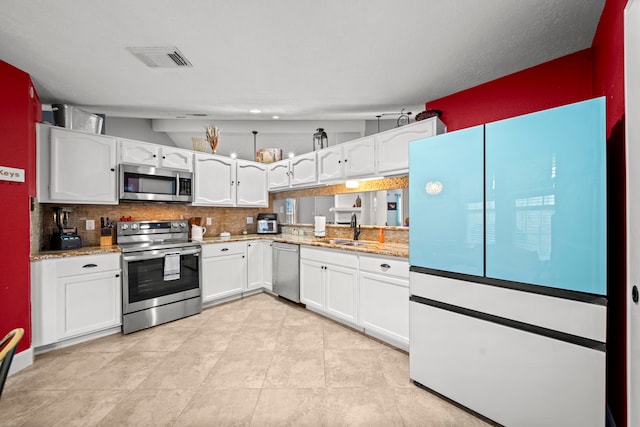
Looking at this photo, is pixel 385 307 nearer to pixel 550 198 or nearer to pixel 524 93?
pixel 550 198

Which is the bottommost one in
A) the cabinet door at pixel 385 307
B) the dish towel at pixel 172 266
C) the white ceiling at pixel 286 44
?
the cabinet door at pixel 385 307

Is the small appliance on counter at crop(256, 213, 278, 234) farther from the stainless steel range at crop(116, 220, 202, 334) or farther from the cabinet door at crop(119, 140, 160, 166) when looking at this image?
the cabinet door at crop(119, 140, 160, 166)

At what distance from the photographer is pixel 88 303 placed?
252 cm

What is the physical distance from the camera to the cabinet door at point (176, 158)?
3289mm

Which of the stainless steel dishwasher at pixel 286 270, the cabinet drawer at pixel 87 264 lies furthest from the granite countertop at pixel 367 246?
the cabinet drawer at pixel 87 264

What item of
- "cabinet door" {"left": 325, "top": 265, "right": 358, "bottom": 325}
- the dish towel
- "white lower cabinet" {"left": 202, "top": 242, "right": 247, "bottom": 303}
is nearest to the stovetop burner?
the dish towel

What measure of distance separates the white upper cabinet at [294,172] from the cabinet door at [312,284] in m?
1.15

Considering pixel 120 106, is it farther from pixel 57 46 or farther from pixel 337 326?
pixel 337 326

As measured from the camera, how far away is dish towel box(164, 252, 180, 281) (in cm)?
298

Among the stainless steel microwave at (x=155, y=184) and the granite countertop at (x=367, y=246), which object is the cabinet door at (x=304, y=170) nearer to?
the granite countertop at (x=367, y=246)

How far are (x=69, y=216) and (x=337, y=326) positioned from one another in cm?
321

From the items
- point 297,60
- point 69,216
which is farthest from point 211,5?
point 69,216

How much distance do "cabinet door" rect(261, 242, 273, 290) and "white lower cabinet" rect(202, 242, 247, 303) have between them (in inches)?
12.0

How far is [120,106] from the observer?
9.80 ft
